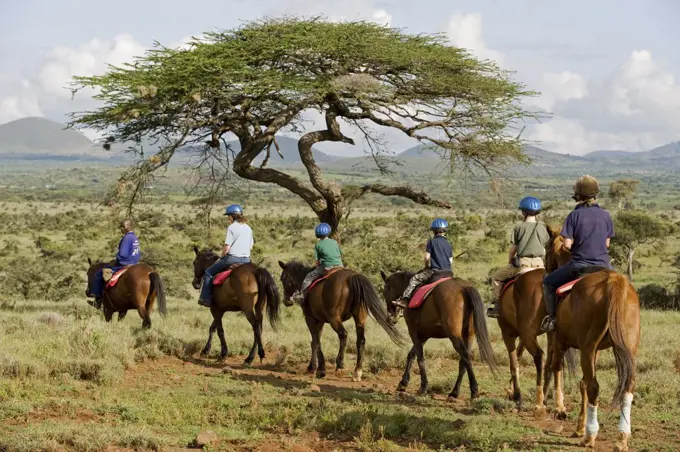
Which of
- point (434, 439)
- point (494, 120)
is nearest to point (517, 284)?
point (434, 439)

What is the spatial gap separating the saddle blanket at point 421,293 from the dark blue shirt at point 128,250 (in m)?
6.44

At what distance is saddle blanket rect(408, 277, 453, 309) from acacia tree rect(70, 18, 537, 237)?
834 cm

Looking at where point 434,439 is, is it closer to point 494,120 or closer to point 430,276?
point 430,276

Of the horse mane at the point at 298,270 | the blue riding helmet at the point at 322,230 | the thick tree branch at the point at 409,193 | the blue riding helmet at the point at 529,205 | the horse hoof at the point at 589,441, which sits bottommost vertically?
the horse hoof at the point at 589,441

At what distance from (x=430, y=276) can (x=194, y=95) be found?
28.4 ft

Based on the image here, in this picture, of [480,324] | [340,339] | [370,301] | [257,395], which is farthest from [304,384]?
[480,324]

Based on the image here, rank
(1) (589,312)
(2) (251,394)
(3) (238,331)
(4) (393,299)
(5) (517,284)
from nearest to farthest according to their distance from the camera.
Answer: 1. (1) (589,312)
2. (5) (517,284)
3. (2) (251,394)
4. (4) (393,299)
5. (3) (238,331)

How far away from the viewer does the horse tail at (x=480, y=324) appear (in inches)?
421

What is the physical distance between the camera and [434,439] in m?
8.77

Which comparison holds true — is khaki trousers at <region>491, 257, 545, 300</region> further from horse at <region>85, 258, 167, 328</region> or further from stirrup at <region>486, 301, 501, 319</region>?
horse at <region>85, 258, 167, 328</region>

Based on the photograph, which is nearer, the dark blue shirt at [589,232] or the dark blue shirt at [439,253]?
the dark blue shirt at [589,232]

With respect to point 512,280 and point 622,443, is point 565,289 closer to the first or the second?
point 622,443

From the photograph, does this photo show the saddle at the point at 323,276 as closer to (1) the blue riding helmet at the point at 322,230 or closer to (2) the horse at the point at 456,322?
(1) the blue riding helmet at the point at 322,230

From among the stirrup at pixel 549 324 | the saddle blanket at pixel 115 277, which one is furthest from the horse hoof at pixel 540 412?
the saddle blanket at pixel 115 277
